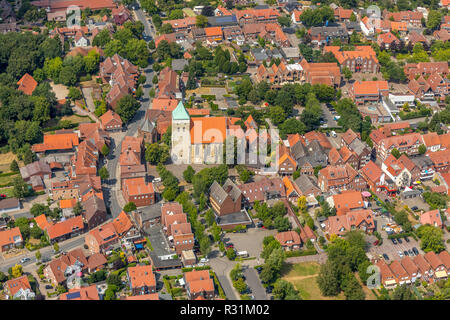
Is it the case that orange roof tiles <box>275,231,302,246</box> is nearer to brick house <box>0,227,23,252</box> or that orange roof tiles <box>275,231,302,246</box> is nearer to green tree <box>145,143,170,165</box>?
green tree <box>145,143,170,165</box>

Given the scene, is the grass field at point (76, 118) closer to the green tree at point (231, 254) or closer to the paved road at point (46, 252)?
the paved road at point (46, 252)

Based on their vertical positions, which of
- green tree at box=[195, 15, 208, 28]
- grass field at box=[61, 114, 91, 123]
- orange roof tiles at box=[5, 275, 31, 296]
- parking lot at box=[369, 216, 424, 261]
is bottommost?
parking lot at box=[369, 216, 424, 261]

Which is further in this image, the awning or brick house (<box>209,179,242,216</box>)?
brick house (<box>209,179,242,216</box>)

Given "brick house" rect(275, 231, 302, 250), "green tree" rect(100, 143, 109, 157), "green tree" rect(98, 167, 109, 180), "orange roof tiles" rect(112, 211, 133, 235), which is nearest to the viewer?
"brick house" rect(275, 231, 302, 250)

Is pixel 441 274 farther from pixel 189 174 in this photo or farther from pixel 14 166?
pixel 14 166

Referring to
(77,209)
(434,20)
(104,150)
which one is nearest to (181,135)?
(104,150)

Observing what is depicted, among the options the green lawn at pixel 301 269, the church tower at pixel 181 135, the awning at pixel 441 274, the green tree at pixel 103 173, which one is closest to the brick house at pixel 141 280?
the green lawn at pixel 301 269

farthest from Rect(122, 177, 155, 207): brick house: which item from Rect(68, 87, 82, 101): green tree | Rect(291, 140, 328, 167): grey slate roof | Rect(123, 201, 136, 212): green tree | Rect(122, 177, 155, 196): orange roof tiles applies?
Rect(68, 87, 82, 101): green tree

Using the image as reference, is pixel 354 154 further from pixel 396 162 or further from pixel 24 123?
pixel 24 123
